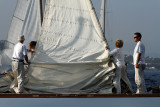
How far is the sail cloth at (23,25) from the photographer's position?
1722 centimetres

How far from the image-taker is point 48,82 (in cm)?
1460

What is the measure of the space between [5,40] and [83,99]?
5.32 m

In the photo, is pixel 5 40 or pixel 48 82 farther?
pixel 5 40

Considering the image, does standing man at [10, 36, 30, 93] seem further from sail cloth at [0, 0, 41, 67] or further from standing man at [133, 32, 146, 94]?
standing man at [133, 32, 146, 94]

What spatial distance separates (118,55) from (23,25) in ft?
15.6

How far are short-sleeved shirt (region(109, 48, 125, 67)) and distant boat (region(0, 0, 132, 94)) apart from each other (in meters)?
0.19

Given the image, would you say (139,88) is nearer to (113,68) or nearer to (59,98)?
(113,68)

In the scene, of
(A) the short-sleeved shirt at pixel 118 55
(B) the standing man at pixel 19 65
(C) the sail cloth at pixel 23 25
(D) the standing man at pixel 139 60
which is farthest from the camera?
(C) the sail cloth at pixel 23 25

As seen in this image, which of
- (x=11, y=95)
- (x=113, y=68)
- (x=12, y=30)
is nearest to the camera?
(x=11, y=95)

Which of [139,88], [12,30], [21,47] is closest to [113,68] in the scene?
[139,88]

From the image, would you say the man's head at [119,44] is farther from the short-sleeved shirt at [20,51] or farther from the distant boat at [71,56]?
the short-sleeved shirt at [20,51]

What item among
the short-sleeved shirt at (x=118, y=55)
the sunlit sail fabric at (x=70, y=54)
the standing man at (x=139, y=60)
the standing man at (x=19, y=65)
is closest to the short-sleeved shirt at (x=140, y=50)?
the standing man at (x=139, y=60)

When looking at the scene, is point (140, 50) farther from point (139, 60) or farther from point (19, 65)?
point (19, 65)

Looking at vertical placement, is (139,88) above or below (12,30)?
below
